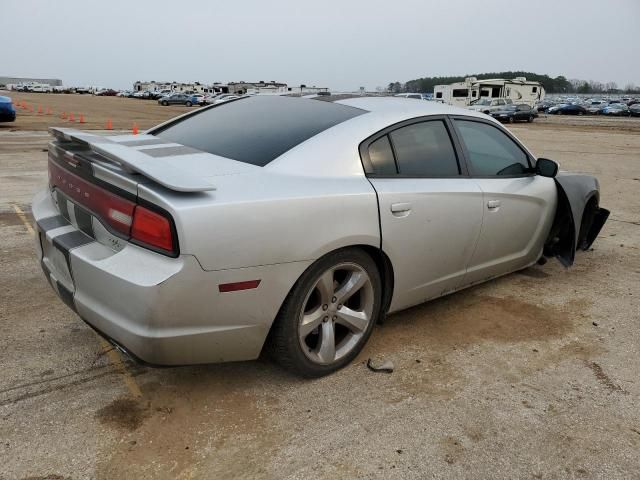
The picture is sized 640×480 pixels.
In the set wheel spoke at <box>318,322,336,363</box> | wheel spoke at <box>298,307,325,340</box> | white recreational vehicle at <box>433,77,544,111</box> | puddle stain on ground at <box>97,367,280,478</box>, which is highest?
white recreational vehicle at <box>433,77,544,111</box>

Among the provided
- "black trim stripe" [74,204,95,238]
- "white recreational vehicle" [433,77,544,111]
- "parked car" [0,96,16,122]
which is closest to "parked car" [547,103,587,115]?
"white recreational vehicle" [433,77,544,111]

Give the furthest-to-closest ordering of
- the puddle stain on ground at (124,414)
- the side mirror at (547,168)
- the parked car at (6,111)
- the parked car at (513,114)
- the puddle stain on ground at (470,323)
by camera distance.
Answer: the parked car at (513,114) → the parked car at (6,111) → the side mirror at (547,168) → the puddle stain on ground at (470,323) → the puddle stain on ground at (124,414)

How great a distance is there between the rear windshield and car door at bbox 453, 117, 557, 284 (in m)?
1.01

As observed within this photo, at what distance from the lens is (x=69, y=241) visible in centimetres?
260

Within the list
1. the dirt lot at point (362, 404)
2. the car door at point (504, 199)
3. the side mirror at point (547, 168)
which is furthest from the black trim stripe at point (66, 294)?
the side mirror at point (547, 168)

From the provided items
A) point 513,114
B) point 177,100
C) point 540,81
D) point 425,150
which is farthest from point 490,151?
point 540,81

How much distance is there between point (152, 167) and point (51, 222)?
0.93 m

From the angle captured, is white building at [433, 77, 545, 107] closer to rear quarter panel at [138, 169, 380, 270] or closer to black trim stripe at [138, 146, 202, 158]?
black trim stripe at [138, 146, 202, 158]

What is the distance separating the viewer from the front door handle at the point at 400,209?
289 cm

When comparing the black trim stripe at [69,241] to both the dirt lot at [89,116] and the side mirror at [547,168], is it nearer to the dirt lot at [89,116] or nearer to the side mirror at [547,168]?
the side mirror at [547,168]

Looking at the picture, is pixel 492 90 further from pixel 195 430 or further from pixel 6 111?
pixel 195 430

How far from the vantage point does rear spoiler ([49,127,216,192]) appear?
7.16ft

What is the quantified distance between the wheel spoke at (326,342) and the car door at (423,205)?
51 centimetres

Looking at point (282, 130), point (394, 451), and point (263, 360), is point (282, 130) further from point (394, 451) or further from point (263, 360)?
point (394, 451)
